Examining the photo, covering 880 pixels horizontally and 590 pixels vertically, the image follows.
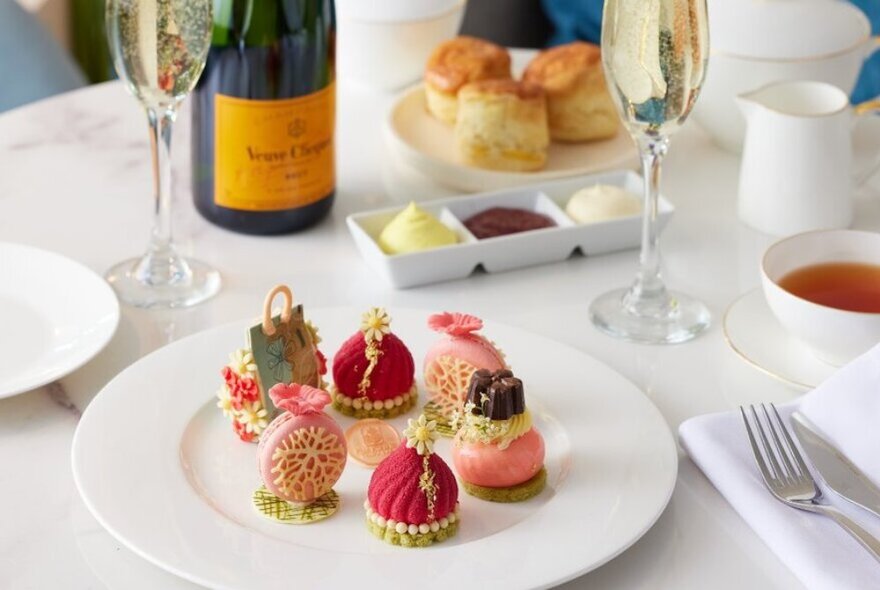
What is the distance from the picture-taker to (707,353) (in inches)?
44.6

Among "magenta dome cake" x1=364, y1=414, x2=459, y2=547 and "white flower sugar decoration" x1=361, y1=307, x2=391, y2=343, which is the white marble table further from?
"white flower sugar decoration" x1=361, y1=307, x2=391, y2=343

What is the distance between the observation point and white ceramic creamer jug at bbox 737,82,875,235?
129 centimetres

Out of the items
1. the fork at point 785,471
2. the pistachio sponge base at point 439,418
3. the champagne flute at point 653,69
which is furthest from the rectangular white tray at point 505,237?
the fork at point 785,471

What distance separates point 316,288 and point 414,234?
10 centimetres

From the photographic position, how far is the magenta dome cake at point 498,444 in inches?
33.9

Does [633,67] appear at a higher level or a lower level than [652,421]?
higher

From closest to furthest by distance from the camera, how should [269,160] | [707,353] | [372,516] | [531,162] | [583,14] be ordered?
[372,516], [707,353], [269,160], [531,162], [583,14]

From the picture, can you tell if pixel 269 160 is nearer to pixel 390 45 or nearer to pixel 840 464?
pixel 390 45

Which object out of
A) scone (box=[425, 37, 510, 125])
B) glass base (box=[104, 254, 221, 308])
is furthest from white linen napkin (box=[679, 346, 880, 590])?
scone (box=[425, 37, 510, 125])

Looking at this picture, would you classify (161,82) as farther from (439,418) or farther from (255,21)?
(439,418)

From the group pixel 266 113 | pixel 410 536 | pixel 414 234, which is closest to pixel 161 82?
pixel 266 113

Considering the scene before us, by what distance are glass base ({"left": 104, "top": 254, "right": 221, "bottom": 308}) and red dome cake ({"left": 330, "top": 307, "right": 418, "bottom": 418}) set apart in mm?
258

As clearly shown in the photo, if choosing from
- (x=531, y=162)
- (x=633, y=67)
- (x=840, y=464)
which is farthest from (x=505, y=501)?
(x=531, y=162)

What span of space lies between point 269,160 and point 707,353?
0.45 m
